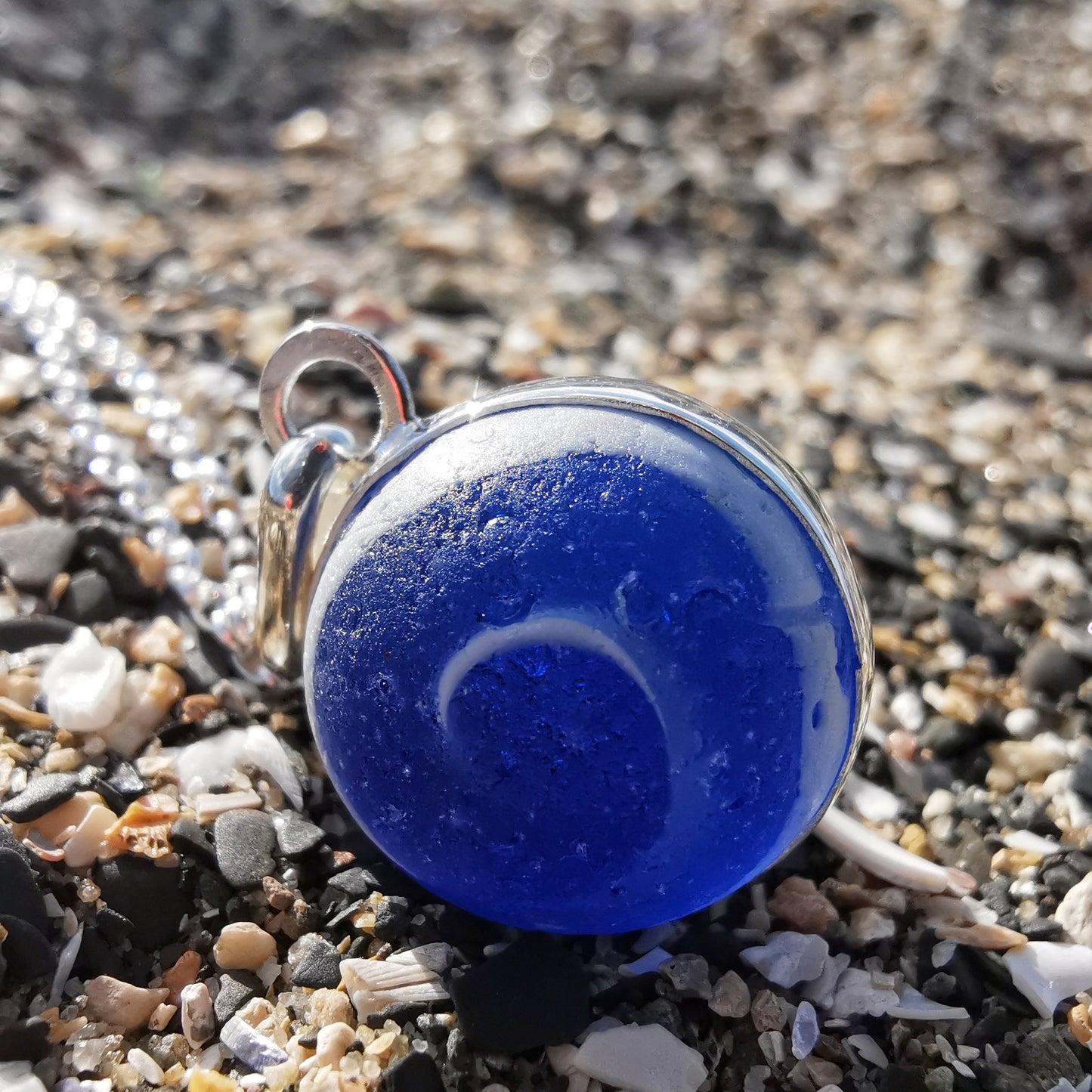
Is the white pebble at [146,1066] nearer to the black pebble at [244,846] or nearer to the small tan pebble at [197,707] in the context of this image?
the black pebble at [244,846]

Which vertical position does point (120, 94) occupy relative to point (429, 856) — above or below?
above

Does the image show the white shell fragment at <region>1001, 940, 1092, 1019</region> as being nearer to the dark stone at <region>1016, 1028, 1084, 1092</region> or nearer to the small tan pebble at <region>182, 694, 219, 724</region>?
the dark stone at <region>1016, 1028, 1084, 1092</region>

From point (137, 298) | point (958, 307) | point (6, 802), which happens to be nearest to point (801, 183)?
point (958, 307)

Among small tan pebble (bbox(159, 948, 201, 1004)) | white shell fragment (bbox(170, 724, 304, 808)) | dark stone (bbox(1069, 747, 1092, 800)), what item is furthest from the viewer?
dark stone (bbox(1069, 747, 1092, 800))

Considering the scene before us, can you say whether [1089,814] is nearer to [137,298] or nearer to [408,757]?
[408,757]

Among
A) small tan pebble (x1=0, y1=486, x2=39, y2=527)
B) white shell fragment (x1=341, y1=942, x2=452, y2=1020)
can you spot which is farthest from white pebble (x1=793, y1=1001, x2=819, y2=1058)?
small tan pebble (x1=0, y1=486, x2=39, y2=527)

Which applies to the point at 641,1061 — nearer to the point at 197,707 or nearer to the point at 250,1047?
the point at 250,1047

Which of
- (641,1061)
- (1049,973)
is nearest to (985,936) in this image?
(1049,973)
